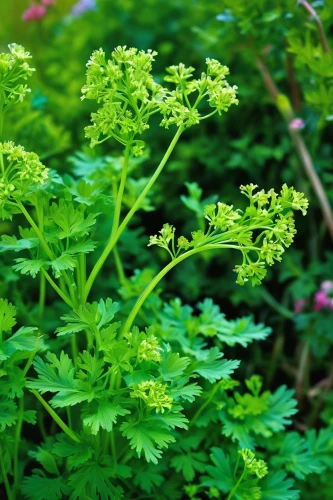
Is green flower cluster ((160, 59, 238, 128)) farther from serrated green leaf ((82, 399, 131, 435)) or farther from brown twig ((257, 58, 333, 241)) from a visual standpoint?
brown twig ((257, 58, 333, 241))

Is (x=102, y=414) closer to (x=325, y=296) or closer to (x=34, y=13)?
(x=325, y=296)

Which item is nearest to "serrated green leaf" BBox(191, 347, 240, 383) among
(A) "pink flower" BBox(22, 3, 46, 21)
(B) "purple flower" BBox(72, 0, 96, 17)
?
(A) "pink flower" BBox(22, 3, 46, 21)

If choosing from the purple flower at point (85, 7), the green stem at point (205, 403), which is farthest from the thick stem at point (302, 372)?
the purple flower at point (85, 7)

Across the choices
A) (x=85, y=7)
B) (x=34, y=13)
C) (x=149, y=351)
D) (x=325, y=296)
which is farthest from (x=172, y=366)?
(x=85, y=7)

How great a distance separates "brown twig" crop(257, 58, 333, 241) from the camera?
137 cm

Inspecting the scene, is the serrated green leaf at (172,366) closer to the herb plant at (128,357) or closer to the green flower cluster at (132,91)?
the herb plant at (128,357)

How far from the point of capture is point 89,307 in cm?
83

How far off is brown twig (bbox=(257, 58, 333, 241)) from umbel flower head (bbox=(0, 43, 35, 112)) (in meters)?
0.71

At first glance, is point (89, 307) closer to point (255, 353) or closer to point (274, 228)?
point (274, 228)

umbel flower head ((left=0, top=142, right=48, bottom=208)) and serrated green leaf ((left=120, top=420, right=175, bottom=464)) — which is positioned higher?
umbel flower head ((left=0, top=142, right=48, bottom=208))

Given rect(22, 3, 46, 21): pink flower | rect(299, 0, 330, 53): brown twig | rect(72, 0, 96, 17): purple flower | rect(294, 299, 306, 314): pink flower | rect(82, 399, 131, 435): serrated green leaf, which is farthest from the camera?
rect(72, 0, 96, 17): purple flower

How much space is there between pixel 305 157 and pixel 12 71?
763mm

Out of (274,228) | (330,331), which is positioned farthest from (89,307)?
(330,331)

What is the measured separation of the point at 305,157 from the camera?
4.59ft
